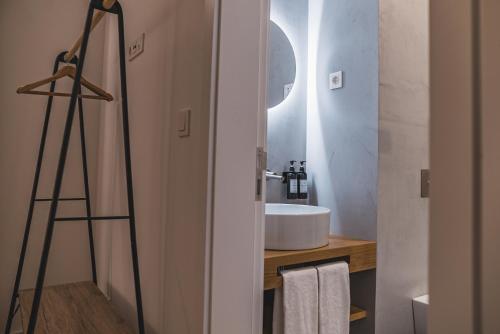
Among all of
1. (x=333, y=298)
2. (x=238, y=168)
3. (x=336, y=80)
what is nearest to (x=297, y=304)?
(x=333, y=298)

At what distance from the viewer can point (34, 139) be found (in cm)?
182

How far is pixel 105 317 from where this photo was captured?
1.42m

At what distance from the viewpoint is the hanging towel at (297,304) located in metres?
1.26

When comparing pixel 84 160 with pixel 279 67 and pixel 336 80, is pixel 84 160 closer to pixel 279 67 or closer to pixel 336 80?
pixel 279 67

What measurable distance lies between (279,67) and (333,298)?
4.04 feet

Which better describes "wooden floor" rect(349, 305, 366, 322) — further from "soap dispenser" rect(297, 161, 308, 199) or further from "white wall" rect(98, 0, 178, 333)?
"white wall" rect(98, 0, 178, 333)

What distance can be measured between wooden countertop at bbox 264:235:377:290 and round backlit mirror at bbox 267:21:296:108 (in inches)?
32.6

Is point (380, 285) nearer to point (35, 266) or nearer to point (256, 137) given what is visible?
point (256, 137)

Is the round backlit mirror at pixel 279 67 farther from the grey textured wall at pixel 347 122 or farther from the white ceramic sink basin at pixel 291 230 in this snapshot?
the white ceramic sink basin at pixel 291 230

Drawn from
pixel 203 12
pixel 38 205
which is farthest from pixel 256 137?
pixel 38 205

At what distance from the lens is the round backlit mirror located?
1.93m

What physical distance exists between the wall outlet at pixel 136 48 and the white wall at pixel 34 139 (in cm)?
42

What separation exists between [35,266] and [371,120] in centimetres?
185

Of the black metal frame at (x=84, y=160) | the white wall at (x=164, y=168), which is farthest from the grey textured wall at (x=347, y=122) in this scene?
the black metal frame at (x=84, y=160)
